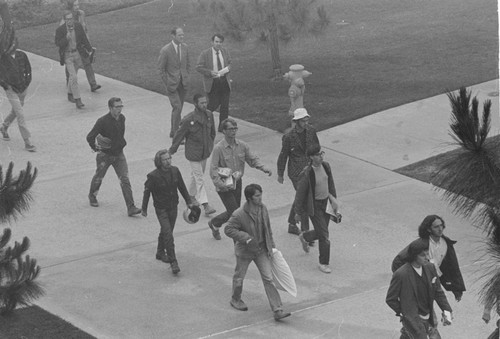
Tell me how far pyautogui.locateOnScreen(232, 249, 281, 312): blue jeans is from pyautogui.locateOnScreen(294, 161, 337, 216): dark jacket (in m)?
1.10

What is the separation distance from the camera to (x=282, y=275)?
10.6 m

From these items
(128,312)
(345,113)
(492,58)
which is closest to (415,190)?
(345,113)

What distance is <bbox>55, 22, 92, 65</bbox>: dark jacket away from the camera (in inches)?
714

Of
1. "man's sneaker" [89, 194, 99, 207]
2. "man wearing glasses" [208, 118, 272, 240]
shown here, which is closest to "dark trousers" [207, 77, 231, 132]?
"man's sneaker" [89, 194, 99, 207]

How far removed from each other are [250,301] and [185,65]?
5923 mm

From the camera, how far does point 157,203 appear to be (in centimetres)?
1168

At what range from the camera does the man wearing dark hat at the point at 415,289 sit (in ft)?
28.0

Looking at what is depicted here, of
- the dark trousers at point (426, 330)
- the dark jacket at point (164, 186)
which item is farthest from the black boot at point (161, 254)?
the dark trousers at point (426, 330)

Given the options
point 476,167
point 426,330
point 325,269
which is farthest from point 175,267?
point 476,167

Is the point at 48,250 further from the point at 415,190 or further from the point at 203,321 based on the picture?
the point at 415,190

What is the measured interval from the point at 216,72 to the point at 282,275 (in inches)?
239

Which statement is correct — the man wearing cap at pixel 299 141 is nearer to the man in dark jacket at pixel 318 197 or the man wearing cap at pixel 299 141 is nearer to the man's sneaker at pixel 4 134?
the man in dark jacket at pixel 318 197

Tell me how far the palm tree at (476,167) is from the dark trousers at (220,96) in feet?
36.2

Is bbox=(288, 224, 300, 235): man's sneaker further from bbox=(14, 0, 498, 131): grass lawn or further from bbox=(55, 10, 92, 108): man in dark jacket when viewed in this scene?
bbox=(55, 10, 92, 108): man in dark jacket
